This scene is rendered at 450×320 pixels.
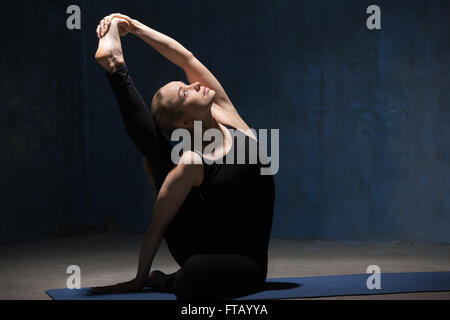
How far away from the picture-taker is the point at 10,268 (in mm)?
4656

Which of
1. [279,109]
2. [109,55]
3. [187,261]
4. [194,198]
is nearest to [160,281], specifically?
[187,261]

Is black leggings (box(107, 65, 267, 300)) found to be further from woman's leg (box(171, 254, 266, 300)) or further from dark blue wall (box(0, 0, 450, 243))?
dark blue wall (box(0, 0, 450, 243))

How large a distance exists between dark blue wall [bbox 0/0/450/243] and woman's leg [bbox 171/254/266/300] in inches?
107

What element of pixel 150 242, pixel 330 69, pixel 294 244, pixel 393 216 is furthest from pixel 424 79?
pixel 150 242

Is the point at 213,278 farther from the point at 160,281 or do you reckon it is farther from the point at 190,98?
the point at 190,98

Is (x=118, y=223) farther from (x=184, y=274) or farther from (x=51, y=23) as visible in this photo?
(x=184, y=274)

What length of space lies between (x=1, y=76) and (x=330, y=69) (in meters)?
2.88

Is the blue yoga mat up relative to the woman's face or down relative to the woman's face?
A: down

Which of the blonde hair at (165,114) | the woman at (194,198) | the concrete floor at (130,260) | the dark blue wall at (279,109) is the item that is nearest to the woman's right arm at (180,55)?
the woman at (194,198)

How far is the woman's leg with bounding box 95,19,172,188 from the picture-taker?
10.3ft

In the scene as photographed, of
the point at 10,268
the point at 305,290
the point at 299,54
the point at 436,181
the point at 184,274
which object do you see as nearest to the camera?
the point at 184,274

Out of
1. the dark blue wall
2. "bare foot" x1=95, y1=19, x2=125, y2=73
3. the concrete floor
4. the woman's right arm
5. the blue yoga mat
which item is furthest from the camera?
the dark blue wall

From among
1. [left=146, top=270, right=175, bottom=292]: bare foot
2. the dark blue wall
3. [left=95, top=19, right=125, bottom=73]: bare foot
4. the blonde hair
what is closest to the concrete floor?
the dark blue wall

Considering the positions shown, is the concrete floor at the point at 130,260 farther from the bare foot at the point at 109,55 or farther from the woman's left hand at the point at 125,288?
the bare foot at the point at 109,55
